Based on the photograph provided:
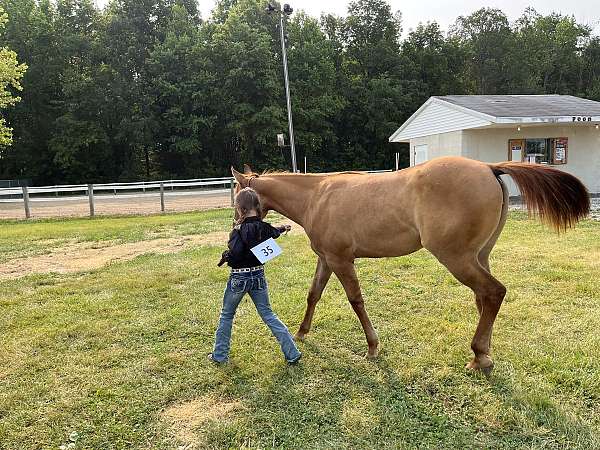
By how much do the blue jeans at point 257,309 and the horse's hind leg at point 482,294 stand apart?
136 cm

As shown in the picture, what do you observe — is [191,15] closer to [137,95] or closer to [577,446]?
[137,95]

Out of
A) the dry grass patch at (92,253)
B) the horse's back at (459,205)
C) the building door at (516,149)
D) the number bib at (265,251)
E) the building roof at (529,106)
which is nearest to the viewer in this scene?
the horse's back at (459,205)

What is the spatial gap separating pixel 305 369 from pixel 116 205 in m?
16.0

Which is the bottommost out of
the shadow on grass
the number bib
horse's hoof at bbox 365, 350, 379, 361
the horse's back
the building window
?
the shadow on grass

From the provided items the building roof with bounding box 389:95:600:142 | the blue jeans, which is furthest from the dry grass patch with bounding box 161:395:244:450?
the building roof with bounding box 389:95:600:142

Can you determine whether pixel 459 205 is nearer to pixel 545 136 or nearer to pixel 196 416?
pixel 196 416

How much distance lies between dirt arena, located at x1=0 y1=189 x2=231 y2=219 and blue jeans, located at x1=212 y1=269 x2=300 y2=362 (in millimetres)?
12241

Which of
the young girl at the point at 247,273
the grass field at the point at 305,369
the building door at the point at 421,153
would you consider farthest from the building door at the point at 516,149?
the young girl at the point at 247,273

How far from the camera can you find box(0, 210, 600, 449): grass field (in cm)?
268

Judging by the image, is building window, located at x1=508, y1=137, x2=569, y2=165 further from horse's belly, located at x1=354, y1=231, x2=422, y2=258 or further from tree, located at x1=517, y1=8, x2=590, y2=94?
tree, located at x1=517, y1=8, x2=590, y2=94

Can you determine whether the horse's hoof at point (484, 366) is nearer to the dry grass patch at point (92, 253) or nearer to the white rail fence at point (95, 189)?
the dry grass patch at point (92, 253)

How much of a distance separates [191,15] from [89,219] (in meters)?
32.2

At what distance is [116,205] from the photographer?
1764 cm

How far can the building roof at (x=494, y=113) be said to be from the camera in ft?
45.0
